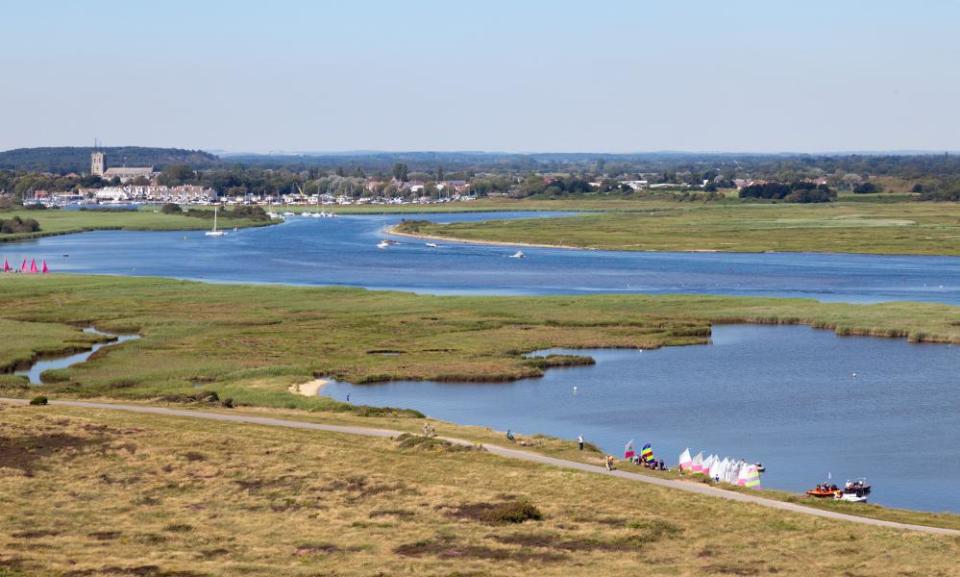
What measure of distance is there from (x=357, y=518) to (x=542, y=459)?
8.24 m

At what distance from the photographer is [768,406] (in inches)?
2308

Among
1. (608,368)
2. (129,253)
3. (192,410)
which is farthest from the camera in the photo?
(129,253)

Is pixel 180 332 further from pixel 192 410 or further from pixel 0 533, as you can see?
pixel 0 533

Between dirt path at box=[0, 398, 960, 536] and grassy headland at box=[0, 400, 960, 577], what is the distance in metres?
0.82

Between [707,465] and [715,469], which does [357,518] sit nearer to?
[715,469]

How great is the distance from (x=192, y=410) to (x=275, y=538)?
18833 millimetres

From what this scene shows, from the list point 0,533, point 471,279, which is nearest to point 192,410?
point 0,533

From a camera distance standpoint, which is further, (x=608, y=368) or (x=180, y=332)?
(x=180, y=332)

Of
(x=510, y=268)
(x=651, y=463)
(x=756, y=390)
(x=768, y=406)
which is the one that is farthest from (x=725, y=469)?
(x=510, y=268)

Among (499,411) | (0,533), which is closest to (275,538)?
(0,533)

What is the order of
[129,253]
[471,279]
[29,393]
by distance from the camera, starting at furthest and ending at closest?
[129,253] → [471,279] → [29,393]

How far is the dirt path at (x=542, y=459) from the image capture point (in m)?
36.3

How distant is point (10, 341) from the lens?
74812 mm

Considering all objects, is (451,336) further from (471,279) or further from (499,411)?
(471,279)
